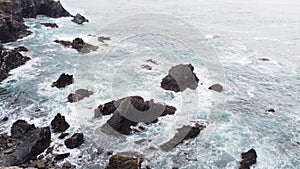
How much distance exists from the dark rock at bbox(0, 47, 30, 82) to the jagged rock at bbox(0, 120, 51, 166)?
34.1 ft

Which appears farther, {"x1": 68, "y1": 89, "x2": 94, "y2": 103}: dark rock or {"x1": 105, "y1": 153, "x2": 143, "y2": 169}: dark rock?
{"x1": 68, "y1": 89, "x2": 94, "y2": 103}: dark rock

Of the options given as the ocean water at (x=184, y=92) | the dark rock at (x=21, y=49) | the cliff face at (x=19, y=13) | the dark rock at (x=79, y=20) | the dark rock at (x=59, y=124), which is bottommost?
the ocean water at (x=184, y=92)

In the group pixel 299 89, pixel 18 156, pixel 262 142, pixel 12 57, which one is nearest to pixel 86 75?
pixel 12 57

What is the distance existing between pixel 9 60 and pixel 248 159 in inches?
1027

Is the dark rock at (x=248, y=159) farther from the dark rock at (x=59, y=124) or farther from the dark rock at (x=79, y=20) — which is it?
the dark rock at (x=79, y=20)

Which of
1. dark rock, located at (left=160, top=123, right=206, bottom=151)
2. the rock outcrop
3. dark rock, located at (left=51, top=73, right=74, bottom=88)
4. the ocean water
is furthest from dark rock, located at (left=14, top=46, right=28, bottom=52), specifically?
dark rock, located at (left=160, top=123, right=206, bottom=151)

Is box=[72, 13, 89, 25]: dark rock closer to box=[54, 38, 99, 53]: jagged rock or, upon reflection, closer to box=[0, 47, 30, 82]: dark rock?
box=[54, 38, 99, 53]: jagged rock

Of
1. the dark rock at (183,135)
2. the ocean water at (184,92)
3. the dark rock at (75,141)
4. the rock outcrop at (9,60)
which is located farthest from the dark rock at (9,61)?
the dark rock at (183,135)

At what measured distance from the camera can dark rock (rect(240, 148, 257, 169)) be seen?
19.1 metres

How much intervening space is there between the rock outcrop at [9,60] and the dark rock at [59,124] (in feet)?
34.7

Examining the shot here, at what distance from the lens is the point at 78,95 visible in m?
27.5

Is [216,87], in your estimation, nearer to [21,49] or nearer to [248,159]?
[248,159]

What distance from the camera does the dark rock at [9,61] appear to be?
3061 cm

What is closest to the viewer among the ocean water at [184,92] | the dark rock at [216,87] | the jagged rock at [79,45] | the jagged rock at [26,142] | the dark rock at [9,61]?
the jagged rock at [26,142]
